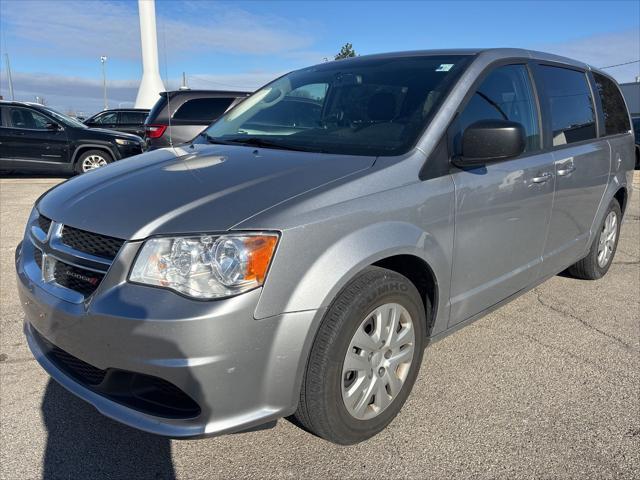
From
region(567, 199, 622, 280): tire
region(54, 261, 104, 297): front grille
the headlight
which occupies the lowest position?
region(567, 199, 622, 280): tire

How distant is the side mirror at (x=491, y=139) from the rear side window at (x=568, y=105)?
1.16 meters

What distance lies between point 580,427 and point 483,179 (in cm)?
133

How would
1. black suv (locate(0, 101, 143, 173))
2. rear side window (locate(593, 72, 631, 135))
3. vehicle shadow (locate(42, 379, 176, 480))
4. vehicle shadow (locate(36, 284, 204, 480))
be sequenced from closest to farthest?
1. vehicle shadow (locate(36, 284, 204, 480))
2. vehicle shadow (locate(42, 379, 176, 480))
3. rear side window (locate(593, 72, 631, 135))
4. black suv (locate(0, 101, 143, 173))

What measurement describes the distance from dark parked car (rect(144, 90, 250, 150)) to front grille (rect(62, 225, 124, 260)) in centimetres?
651

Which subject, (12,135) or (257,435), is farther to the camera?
(12,135)

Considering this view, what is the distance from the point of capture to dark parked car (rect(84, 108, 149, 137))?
1764cm

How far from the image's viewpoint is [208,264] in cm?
196

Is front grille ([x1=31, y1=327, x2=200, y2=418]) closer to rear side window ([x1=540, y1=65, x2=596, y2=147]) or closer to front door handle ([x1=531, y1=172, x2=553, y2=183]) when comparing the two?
front door handle ([x1=531, y1=172, x2=553, y2=183])

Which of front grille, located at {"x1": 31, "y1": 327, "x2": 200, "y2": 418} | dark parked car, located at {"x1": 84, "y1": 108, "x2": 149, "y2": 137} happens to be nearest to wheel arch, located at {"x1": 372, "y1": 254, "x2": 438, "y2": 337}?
front grille, located at {"x1": 31, "y1": 327, "x2": 200, "y2": 418}

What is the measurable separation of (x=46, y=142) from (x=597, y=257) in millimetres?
10537

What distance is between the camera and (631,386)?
2996 mm

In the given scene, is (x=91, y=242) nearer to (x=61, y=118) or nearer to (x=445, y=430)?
(x=445, y=430)

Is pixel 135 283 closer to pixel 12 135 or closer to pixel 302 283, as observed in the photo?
pixel 302 283

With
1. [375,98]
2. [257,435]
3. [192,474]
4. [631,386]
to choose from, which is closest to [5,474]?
[192,474]
